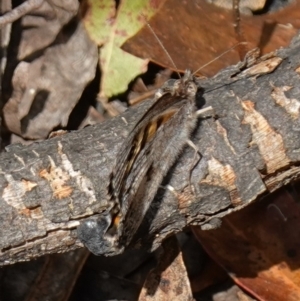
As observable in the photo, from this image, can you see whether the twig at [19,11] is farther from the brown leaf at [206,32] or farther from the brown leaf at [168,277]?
the brown leaf at [168,277]

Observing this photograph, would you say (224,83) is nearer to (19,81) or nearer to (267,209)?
(267,209)

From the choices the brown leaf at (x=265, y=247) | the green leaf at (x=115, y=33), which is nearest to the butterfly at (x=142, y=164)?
the brown leaf at (x=265, y=247)

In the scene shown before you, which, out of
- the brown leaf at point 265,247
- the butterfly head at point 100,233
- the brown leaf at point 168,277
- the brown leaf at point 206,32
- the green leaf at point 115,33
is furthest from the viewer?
the green leaf at point 115,33

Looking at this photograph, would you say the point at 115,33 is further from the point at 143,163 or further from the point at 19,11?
the point at 143,163

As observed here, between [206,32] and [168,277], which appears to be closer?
[168,277]

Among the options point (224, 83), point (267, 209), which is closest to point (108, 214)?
point (224, 83)

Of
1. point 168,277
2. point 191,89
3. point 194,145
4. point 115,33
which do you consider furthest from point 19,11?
point 168,277

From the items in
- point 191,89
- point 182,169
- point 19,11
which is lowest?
point 182,169
